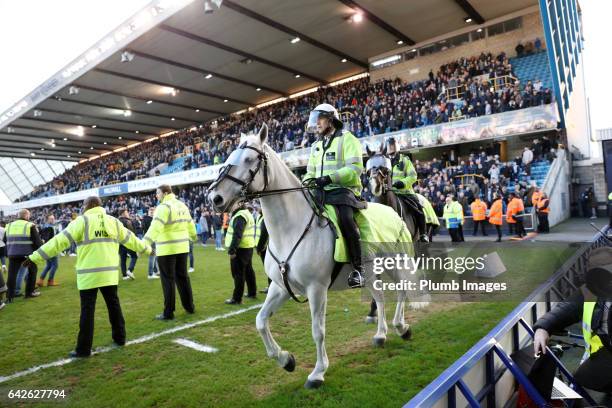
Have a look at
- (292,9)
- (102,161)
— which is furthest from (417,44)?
(102,161)

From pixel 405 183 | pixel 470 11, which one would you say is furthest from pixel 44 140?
pixel 405 183

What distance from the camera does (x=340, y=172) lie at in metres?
4.14

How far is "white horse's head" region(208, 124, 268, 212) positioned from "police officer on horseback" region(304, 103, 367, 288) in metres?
0.72

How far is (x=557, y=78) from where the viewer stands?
15.7 metres

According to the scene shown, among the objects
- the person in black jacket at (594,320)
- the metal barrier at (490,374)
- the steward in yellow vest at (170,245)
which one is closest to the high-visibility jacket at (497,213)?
the metal barrier at (490,374)

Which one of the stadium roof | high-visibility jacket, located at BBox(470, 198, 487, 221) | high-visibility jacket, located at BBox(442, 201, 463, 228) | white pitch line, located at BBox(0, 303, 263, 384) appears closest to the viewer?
white pitch line, located at BBox(0, 303, 263, 384)

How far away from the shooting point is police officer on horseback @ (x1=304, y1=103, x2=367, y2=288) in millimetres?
4109

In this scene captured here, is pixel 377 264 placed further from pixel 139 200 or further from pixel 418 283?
pixel 139 200

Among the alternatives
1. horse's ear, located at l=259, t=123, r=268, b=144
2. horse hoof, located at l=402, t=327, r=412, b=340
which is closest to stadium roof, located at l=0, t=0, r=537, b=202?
horse's ear, located at l=259, t=123, r=268, b=144

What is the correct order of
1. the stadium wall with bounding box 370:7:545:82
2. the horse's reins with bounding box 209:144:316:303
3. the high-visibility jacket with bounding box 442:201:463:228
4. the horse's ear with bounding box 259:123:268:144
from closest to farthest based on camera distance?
the horse's reins with bounding box 209:144:316:303
the horse's ear with bounding box 259:123:268:144
the high-visibility jacket with bounding box 442:201:463:228
the stadium wall with bounding box 370:7:545:82

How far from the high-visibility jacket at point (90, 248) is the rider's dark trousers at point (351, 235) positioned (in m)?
3.13

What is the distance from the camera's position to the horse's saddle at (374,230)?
402 cm

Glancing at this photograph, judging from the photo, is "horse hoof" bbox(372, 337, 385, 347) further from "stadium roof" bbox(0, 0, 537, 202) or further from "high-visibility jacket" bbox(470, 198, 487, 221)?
"stadium roof" bbox(0, 0, 537, 202)

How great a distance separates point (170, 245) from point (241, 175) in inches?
142
